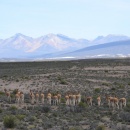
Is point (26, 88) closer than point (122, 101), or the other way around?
point (122, 101)

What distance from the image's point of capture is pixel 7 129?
18.2 m

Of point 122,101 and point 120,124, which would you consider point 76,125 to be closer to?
point 120,124

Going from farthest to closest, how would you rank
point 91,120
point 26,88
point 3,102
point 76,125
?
point 26,88 → point 3,102 → point 91,120 → point 76,125

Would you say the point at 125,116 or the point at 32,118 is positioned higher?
the point at 32,118

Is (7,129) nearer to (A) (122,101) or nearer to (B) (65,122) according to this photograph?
(B) (65,122)

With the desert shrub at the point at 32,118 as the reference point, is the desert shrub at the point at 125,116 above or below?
below

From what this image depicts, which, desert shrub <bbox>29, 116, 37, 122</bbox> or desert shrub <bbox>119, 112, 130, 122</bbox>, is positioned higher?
desert shrub <bbox>29, 116, 37, 122</bbox>

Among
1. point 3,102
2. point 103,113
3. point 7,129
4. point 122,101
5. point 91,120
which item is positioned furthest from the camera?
point 3,102

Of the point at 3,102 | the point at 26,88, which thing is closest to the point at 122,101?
the point at 3,102

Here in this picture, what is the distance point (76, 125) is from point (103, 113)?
445 centimetres

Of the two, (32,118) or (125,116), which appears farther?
(125,116)

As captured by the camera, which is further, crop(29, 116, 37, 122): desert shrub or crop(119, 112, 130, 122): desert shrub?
crop(119, 112, 130, 122): desert shrub

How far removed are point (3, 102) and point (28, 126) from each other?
34.1 ft

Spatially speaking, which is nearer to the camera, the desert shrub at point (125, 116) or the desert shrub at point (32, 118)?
the desert shrub at point (32, 118)
